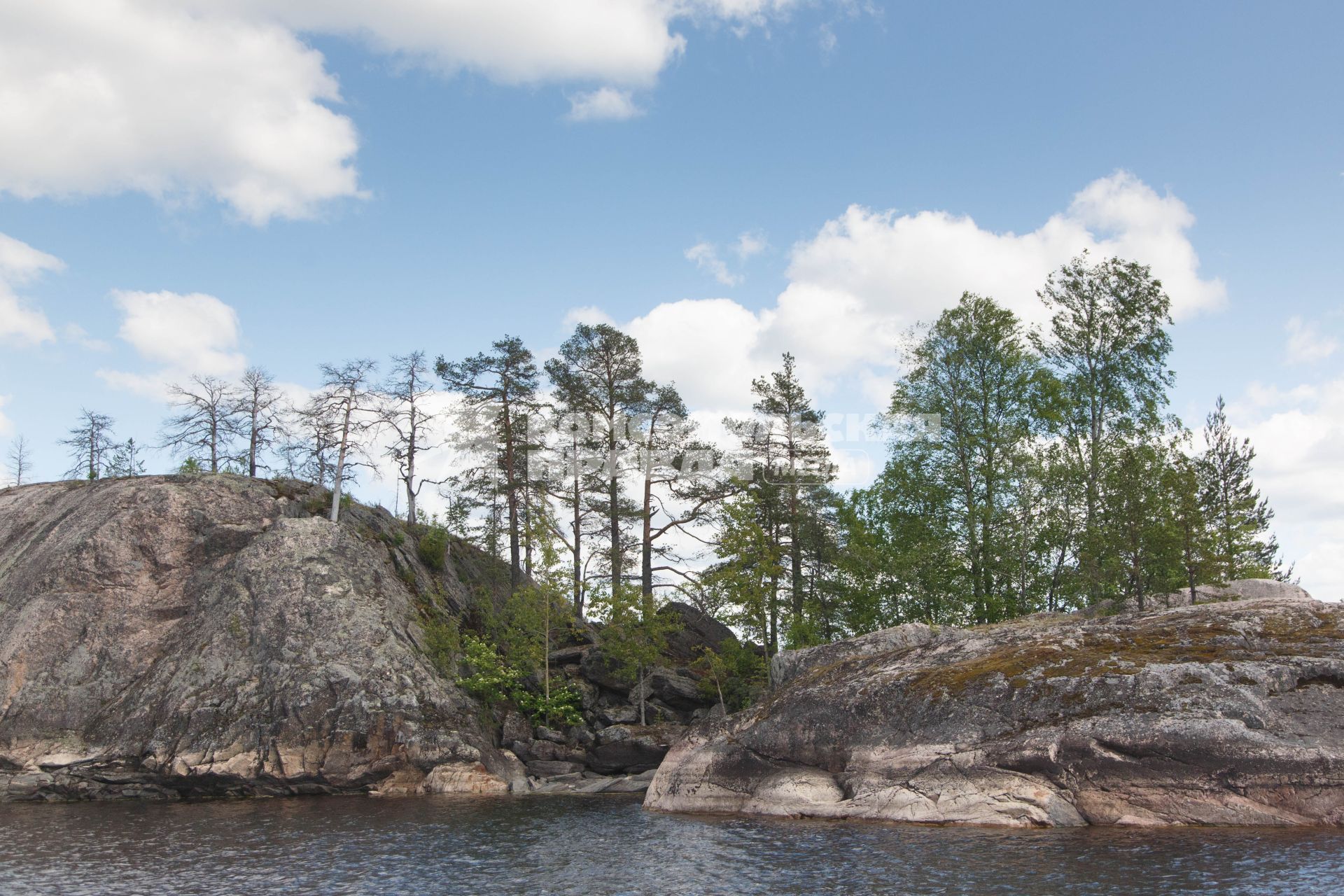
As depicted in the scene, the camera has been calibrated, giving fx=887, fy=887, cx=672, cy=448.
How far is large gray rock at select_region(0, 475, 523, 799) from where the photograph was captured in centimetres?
3441

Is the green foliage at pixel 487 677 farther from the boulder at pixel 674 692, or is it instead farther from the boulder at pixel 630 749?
the boulder at pixel 674 692

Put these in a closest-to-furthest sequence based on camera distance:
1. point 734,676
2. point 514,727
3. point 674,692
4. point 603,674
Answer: point 514,727
point 674,692
point 603,674
point 734,676

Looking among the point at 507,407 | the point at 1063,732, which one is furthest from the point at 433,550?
the point at 1063,732

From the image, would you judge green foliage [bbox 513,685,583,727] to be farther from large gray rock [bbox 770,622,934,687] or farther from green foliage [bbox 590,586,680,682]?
large gray rock [bbox 770,622,934,687]

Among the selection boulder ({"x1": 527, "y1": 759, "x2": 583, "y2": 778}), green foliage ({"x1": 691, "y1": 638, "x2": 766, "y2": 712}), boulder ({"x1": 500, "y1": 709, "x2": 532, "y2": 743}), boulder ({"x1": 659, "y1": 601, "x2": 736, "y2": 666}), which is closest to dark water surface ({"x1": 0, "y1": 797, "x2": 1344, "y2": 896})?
boulder ({"x1": 527, "y1": 759, "x2": 583, "y2": 778})

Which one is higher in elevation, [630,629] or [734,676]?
[630,629]

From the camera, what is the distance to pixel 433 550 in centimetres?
4869

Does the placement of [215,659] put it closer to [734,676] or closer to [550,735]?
[550,735]

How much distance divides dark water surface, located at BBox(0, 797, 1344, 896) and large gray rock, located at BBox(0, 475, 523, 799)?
667cm

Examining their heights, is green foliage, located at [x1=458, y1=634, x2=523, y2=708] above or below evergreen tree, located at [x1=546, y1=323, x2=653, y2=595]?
below

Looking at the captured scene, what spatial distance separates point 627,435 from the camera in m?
49.2

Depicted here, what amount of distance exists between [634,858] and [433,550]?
3057cm

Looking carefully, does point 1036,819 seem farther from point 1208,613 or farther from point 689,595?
point 689,595

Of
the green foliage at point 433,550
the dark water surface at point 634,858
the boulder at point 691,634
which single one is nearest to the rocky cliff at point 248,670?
the green foliage at point 433,550
